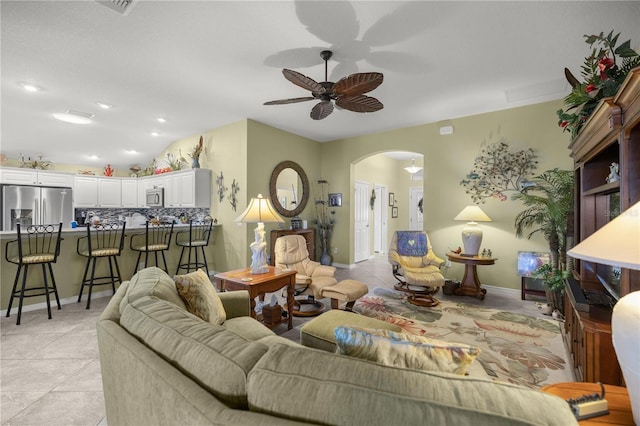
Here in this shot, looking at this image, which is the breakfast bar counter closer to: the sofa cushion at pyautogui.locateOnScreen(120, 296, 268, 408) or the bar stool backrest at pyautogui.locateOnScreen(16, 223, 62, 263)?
the bar stool backrest at pyautogui.locateOnScreen(16, 223, 62, 263)

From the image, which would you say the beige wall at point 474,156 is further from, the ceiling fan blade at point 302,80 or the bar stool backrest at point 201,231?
the bar stool backrest at point 201,231

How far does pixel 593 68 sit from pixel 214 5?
2.73 m

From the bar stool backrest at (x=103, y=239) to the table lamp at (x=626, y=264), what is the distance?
4507 mm

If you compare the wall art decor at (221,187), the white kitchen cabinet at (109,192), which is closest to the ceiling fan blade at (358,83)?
the wall art decor at (221,187)

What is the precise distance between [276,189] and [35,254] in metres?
3.37

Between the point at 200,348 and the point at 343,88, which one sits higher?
the point at 343,88

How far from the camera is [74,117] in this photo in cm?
416

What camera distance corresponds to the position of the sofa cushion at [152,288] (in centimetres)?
142

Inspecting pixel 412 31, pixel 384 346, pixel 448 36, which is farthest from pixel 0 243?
pixel 448 36

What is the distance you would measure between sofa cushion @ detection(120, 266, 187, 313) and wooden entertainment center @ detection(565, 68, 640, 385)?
238 centimetres

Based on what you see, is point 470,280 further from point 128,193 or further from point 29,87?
point 128,193

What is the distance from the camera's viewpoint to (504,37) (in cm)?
255

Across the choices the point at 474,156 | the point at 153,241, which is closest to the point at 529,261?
the point at 474,156

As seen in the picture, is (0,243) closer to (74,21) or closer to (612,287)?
(74,21)
